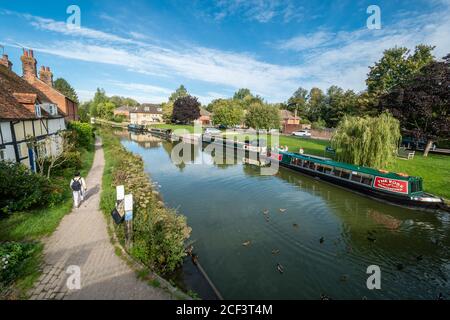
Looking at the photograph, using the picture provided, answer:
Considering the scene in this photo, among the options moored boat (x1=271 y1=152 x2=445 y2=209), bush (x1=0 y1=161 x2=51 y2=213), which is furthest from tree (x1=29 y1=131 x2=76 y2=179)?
moored boat (x1=271 y1=152 x2=445 y2=209)

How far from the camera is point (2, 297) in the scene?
5117 mm

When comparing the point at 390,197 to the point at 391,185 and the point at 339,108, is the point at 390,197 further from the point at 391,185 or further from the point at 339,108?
the point at 339,108

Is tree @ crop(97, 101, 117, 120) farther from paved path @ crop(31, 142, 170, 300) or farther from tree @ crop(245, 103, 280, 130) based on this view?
paved path @ crop(31, 142, 170, 300)

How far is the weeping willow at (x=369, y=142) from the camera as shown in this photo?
17578 mm

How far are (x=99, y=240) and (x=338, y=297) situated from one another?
7831mm

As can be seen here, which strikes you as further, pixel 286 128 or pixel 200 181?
pixel 286 128

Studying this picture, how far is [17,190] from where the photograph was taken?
364 inches

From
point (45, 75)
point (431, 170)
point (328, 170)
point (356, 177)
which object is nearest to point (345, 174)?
point (356, 177)

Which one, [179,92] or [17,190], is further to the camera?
[179,92]

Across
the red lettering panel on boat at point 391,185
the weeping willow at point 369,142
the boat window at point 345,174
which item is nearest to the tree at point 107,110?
the weeping willow at point 369,142

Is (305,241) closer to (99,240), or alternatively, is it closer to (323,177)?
(99,240)

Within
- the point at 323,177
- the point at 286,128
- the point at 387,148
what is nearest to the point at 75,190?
the point at 323,177

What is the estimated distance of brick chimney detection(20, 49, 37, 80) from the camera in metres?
22.4

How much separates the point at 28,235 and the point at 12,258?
1.93 meters
